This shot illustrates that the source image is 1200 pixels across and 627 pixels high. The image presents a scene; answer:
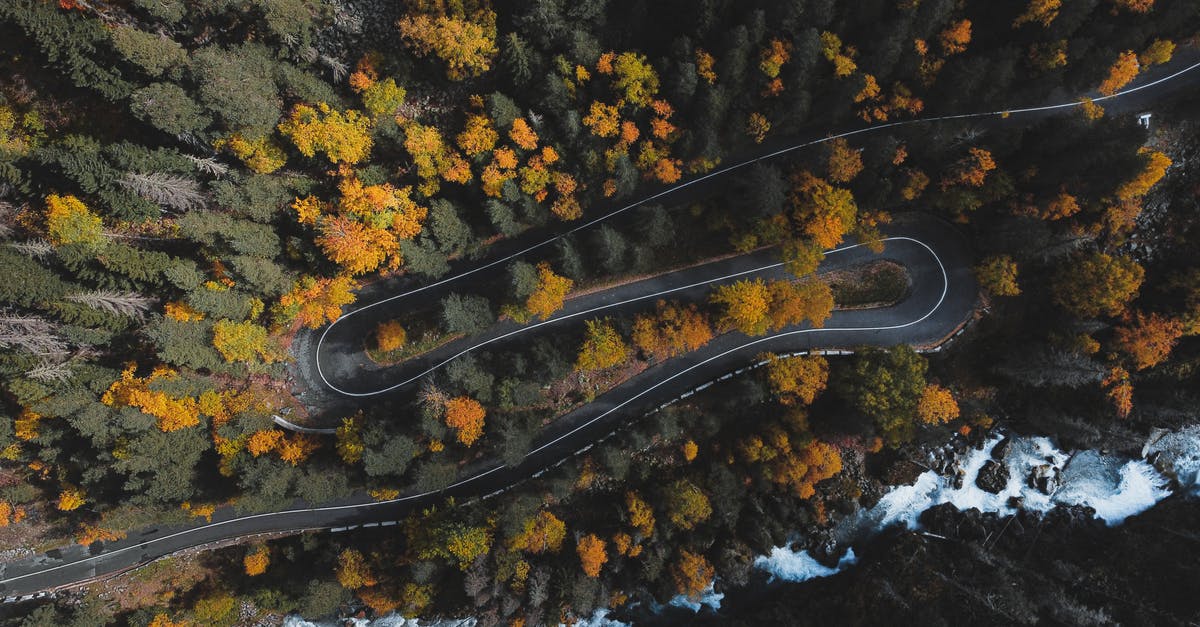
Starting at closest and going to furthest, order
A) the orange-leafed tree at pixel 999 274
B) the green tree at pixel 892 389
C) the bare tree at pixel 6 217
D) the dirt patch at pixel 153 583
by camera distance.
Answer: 1. the bare tree at pixel 6 217
2. the green tree at pixel 892 389
3. the orange-leafed tree at pixel 999 274
4. the dirt patch at pixel 153 583

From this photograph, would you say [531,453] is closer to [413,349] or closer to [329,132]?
[413,349]

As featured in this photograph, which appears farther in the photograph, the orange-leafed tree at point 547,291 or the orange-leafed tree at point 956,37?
the orange-leafed tree at point 547,291

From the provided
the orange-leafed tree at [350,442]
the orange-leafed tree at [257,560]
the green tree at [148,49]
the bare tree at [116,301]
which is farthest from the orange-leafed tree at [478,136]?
the orange-leafed tree at [257,560]

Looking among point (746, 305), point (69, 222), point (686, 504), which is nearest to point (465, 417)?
point (686, 504)

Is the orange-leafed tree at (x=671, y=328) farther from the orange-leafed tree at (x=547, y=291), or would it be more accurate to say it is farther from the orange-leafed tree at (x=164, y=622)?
the orange-leafed tree at (x=164, y=622)

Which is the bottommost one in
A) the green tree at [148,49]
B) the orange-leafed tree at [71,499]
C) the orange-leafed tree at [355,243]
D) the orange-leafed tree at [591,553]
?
the orange-leafed tree at [591,553]

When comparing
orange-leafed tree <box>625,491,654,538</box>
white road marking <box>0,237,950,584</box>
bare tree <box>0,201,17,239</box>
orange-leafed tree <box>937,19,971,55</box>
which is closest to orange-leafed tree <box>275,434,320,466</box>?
white road marking <box>0,237,950,584</box>
